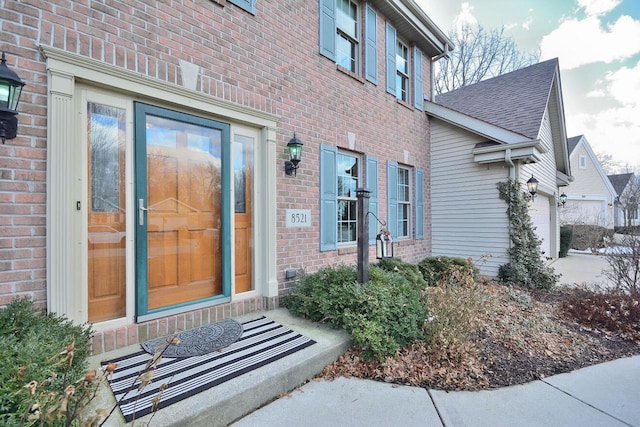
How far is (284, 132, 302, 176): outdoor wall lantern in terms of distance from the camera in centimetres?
399

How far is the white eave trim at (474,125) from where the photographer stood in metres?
6.17

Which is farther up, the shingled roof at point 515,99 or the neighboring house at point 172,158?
the shingled roof at point 515,99

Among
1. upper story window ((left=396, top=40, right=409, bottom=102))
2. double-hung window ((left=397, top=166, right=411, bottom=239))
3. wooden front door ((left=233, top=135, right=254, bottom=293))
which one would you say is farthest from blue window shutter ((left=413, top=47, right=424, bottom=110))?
wooden front door ((left=233, top=135, right=254, bottom=293))

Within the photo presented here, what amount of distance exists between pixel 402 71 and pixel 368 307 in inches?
236

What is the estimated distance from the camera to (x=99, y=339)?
252 centimetres

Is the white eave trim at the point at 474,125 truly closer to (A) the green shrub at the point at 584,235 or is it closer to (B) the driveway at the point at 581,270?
(B) the driveway at the point at 581,270

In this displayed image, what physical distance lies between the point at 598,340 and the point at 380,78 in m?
5.51

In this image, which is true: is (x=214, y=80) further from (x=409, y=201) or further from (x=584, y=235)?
(x=584, y=235)

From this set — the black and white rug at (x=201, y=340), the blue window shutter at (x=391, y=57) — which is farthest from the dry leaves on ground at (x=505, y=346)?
the blue window shutter at (x=391, y=57)

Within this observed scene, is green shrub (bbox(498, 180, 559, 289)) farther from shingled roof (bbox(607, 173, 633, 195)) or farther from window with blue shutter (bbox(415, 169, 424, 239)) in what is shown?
shingled roof (bbox(607, 173, 633, 195))

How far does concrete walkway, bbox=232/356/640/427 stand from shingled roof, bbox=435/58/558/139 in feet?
17.1

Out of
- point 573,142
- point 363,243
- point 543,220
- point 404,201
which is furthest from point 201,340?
point 573,142

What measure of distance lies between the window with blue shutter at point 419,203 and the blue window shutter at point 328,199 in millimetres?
2976

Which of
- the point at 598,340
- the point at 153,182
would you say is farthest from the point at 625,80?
the point at 153,182
